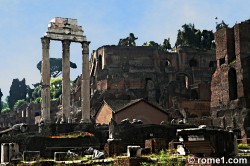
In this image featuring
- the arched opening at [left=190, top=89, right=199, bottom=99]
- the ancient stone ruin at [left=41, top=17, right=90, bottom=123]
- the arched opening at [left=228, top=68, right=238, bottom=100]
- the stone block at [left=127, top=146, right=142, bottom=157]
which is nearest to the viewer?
the stone block at [left=127, top=146, right=142, bottom=157]

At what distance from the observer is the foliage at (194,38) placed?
80.0m

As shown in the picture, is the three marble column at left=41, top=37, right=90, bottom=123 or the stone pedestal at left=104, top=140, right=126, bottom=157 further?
the three marble column at left=41, top=37, right=90, bottom=123

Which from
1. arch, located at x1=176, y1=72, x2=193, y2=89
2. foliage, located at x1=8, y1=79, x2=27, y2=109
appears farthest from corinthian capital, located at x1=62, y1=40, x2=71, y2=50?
foliage, located at x1=8, y1=79, x2=27, y2=109

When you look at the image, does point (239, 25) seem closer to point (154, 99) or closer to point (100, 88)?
point (154, 99)

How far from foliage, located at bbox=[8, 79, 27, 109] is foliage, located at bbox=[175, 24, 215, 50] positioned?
4238 cm

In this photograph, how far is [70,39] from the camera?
3697cm

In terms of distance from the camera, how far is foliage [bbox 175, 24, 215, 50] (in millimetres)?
80000

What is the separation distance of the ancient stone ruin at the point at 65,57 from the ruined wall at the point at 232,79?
13659 millimetres

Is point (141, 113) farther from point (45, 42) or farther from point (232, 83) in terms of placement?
point (45, 42)

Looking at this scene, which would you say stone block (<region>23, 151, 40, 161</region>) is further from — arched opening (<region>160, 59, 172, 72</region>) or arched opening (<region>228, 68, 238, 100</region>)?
arched opening (<region>160, 59, 172, 72</region>)

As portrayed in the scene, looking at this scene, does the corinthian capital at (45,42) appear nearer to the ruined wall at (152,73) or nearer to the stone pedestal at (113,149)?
the stone pedestal at (113,149)

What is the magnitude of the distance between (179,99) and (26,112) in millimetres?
32270

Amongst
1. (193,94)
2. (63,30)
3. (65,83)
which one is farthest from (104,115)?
(193,94)

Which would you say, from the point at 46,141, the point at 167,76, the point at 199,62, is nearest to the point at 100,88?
the point at 167,76
